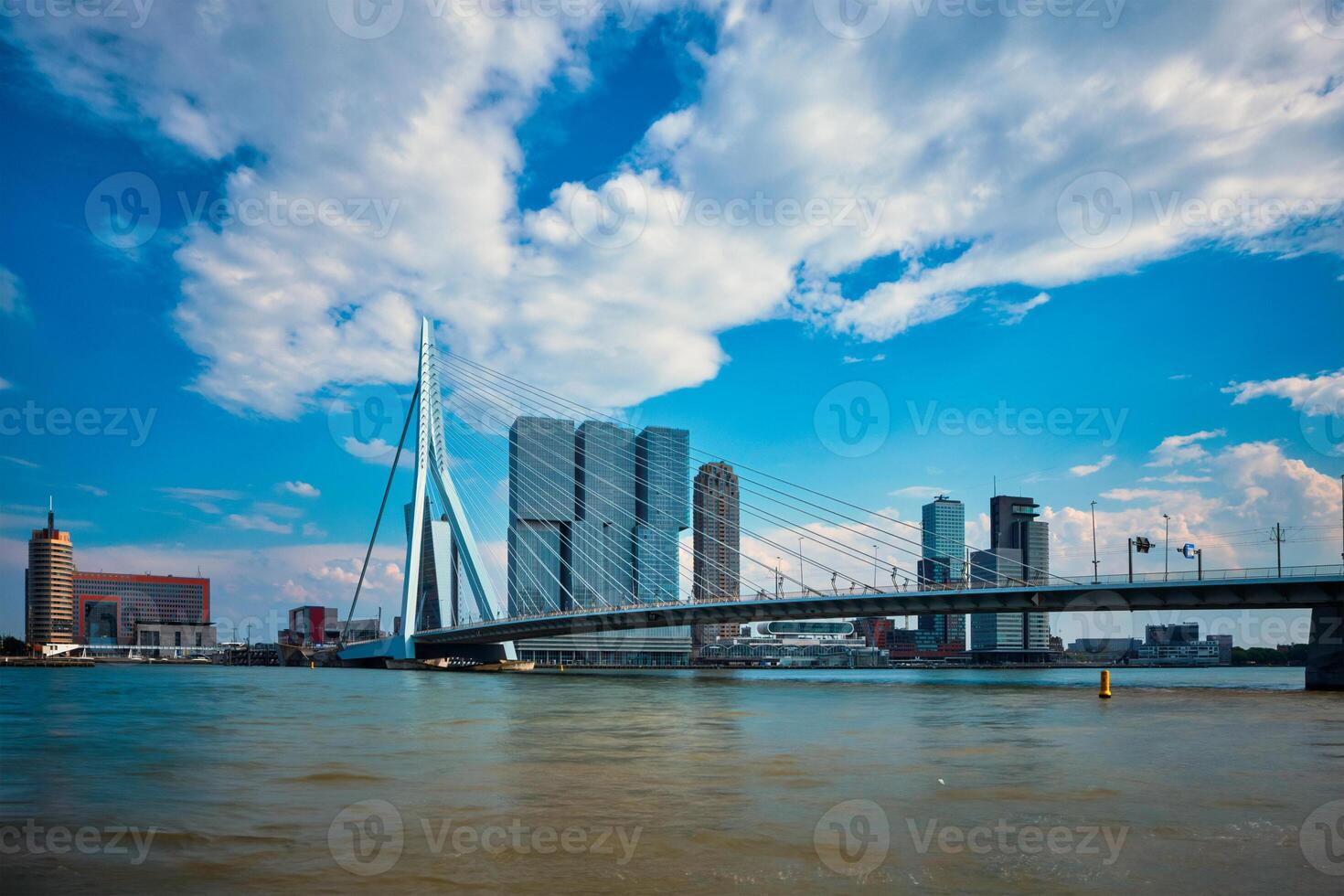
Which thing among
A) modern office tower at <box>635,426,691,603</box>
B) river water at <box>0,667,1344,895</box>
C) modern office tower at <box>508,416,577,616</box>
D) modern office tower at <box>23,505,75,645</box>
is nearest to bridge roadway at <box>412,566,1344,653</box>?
river water at <box>0,667,1344,895</box>

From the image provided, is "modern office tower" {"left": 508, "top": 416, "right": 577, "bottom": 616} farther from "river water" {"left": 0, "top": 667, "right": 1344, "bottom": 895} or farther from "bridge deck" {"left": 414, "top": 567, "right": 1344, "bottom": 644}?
"river water" {"left": 0, "top": 667, "right": 1344, "bottom": 895}

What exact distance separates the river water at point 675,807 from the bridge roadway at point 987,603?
79.9 feet

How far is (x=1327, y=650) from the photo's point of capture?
54188 mm

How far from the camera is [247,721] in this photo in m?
31.8

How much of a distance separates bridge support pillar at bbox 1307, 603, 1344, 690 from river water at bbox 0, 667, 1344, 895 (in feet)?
88.1

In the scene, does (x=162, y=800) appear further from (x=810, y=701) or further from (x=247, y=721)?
(x=810, y=701)

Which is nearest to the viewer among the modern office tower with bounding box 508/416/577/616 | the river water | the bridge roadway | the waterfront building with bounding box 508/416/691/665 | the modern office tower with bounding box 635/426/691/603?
the river water

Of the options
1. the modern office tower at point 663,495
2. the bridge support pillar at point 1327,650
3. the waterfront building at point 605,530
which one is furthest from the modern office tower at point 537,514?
the bridge support pillar at point 1327,650

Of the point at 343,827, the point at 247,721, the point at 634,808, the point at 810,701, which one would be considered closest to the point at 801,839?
the point at 634,808

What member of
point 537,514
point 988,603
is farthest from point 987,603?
point 537,514

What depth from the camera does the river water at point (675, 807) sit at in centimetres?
1022

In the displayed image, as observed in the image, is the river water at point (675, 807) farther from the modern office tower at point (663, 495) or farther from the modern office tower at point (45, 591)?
the modern office tower at point (45, 591)

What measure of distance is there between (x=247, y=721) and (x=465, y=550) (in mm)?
46303

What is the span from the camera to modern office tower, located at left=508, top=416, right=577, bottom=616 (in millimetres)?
134875
